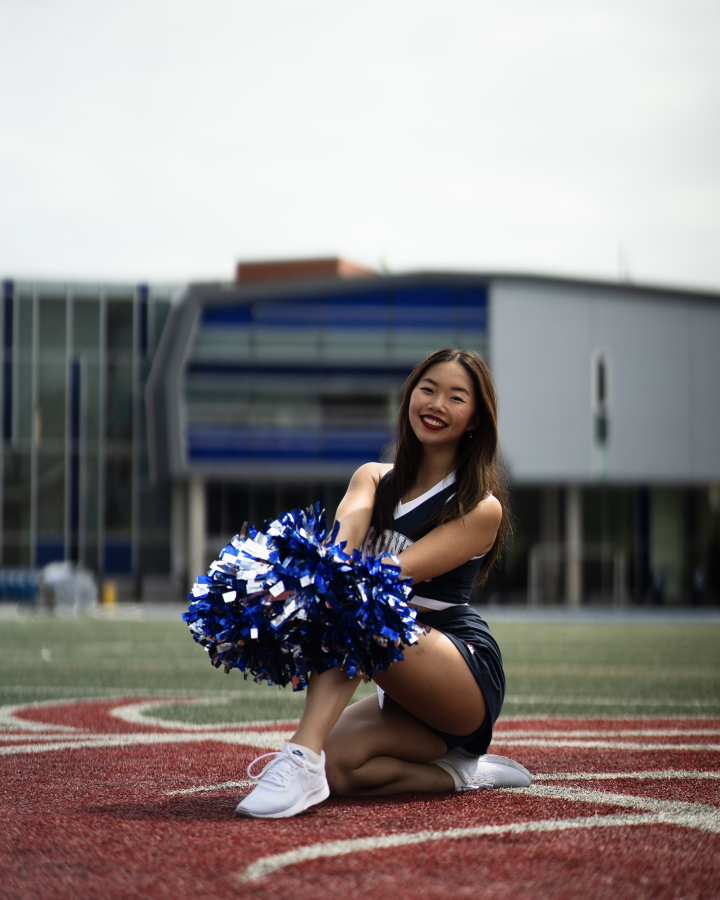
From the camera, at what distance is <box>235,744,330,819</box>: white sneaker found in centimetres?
330

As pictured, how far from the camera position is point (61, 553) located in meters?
37.8

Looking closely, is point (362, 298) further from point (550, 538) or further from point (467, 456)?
point (467, 456)

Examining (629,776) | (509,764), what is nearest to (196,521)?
(629,776)

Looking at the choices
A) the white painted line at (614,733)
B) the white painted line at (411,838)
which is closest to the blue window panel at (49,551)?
the white painted line at (614,733)

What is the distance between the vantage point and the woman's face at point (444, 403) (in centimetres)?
395

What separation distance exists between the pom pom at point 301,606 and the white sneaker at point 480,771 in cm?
64

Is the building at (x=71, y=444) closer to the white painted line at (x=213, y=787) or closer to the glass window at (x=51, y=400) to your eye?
the glass window at (x=51, y=400)

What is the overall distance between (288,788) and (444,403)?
138 cm

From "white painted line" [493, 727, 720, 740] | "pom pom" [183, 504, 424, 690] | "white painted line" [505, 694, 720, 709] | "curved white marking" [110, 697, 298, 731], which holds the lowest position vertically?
"white painted line" [505, 694, 720, 709]

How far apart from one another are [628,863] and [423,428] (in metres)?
1.66

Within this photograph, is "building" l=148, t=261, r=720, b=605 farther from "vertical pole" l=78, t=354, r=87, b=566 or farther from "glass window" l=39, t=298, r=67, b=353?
"glass window" l=39, t=298, r=67, b=353

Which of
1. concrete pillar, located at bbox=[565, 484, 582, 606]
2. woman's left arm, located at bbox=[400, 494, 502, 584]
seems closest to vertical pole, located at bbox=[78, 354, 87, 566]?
concrete pillar, located at bbox=[565, 484, 582, 606]

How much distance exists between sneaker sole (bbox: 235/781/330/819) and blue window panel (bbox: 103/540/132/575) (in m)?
35.4

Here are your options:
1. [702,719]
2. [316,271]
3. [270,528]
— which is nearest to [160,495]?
[316,271]
